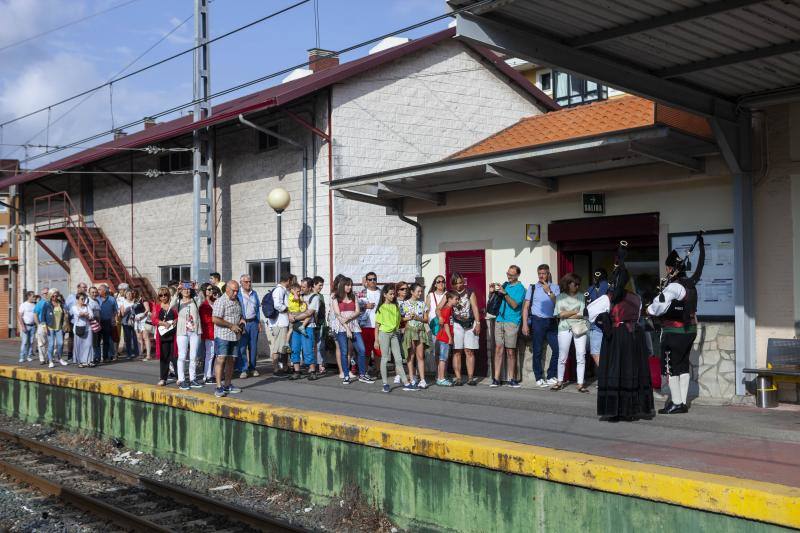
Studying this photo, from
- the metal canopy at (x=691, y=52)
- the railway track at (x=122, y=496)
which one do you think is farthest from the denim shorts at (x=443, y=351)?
the railway track at (x=122, y=496)

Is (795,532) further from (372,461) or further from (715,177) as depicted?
(715,177)

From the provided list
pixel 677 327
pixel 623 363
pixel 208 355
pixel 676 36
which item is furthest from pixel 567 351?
pixel 208 355

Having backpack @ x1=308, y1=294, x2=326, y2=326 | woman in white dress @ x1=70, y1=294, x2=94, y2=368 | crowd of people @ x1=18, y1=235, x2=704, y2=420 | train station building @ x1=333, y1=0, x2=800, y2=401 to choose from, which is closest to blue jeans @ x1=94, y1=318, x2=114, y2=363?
woman in white dress @ x1=70, y1=294, x2=94, y2=368

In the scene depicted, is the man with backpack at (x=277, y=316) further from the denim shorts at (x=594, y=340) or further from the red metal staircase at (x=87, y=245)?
the red metal staircase at (x=87, y=245)

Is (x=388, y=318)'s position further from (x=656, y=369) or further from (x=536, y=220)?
(x=656, y=369)

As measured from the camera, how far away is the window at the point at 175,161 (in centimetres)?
2431

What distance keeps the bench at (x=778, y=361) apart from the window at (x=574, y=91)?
25.1 metres

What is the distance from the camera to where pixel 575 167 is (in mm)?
12703

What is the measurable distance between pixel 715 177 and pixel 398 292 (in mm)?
4958

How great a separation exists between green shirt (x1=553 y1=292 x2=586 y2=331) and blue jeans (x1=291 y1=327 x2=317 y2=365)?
4476 mm

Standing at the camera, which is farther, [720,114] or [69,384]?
[69,384]

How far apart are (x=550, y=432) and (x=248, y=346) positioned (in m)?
8.01

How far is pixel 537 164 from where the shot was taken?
12844 mm

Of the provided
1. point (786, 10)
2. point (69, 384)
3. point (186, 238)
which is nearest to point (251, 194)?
point (186, 238)
